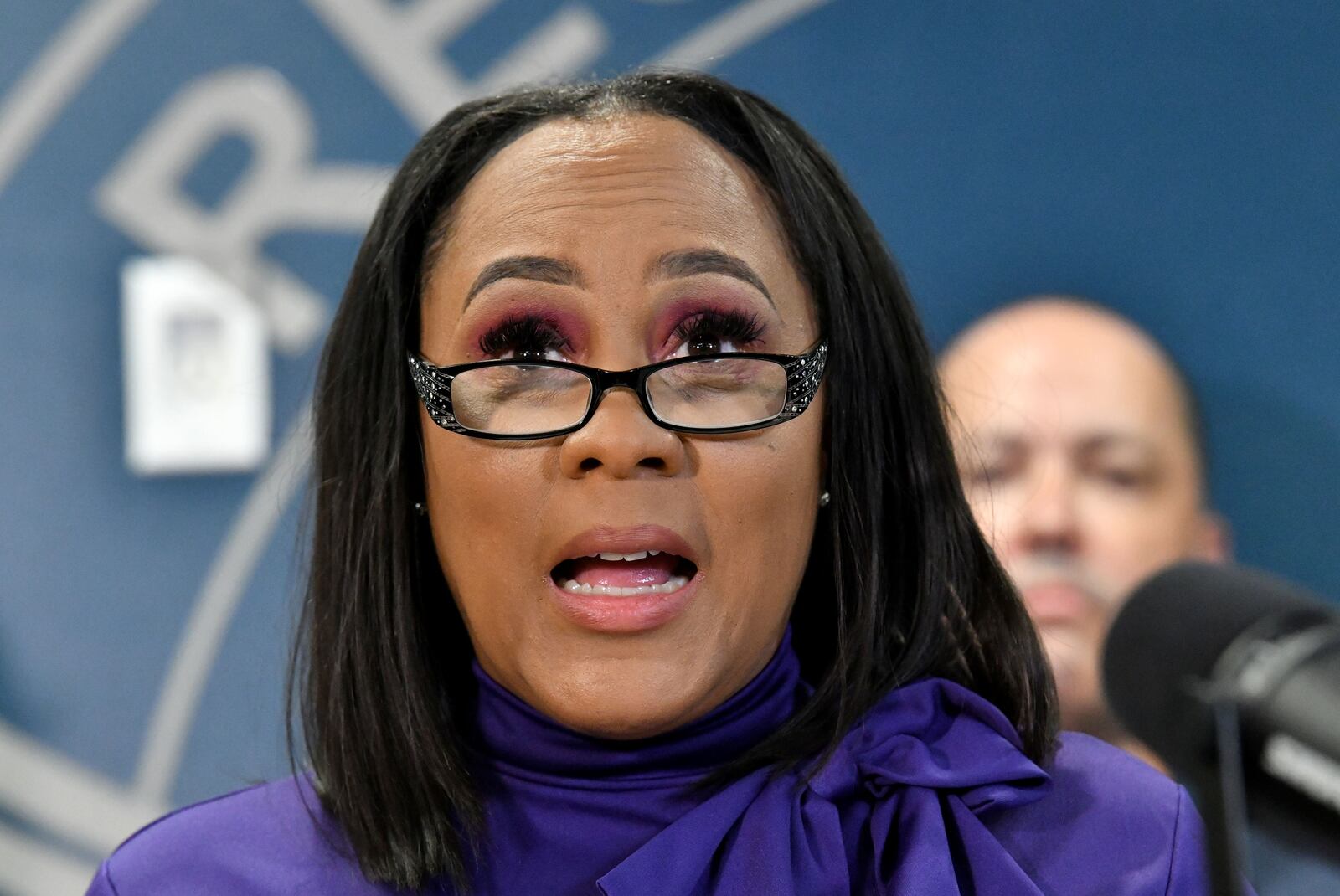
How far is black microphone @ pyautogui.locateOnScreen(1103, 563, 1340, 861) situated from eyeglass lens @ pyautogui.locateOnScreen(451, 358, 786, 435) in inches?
20.6

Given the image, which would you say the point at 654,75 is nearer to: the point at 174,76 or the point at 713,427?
the point at 713,427

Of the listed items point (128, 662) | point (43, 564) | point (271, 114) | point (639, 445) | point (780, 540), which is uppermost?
point (271, 114)

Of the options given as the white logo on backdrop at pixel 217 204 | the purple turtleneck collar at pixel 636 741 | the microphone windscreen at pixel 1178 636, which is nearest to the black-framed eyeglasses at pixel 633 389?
the purple turtleneck collar at pixel 636 741

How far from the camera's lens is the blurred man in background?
7.04 feet

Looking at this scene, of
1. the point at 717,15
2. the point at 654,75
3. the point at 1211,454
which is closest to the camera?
the point at 654,75

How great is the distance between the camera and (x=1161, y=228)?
85.7 inches

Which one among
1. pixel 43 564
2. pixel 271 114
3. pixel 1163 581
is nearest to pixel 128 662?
pixel 43 564

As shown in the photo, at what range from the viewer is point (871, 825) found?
3.85ft

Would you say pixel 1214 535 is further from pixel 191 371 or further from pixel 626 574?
pixel 191 371

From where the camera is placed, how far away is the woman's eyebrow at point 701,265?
1.19 meters

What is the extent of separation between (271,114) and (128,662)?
3.08 ft

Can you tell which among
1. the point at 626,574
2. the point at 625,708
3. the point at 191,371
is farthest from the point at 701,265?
the point at 191,371

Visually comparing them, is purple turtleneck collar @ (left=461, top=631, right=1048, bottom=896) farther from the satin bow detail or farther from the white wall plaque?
the white wall plaque

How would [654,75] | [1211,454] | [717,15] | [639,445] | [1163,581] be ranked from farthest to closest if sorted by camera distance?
[717,15] < [1211,454] < [654,75] < [639,445] < [1163,581]
